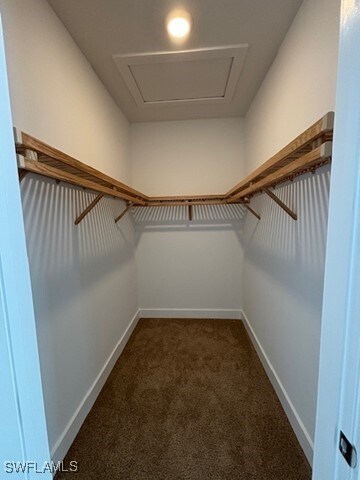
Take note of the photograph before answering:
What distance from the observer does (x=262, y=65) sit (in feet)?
5.94

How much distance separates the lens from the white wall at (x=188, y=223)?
9.31 feet

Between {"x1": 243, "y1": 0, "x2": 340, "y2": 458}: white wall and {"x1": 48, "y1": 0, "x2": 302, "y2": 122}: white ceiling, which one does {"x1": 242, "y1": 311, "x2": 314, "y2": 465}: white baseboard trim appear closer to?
{"x1": 243, "y1": 0, "x2": 340, "y2": 458}: white wall

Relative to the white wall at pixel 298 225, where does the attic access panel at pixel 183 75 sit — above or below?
above

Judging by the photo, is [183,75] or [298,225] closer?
[298,225]

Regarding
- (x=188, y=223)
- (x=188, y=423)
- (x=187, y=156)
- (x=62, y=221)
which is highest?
(x=187, y=156)

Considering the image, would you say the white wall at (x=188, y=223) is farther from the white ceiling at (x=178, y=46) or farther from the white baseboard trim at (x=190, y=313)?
the white ceiling at (x=178, y=46)

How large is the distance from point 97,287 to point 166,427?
1065 millimetres

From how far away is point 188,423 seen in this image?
1504 millimetres

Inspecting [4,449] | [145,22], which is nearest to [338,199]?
[4,449]

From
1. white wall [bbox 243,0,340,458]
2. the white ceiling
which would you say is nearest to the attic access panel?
the white ceiling

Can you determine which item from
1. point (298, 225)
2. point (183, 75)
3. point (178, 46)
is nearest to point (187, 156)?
point (183, 75)

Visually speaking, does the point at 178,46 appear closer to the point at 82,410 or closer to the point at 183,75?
the point at 183,75

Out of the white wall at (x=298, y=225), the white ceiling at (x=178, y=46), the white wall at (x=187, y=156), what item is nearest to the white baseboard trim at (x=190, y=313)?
the white wall at (x=298, y=225)

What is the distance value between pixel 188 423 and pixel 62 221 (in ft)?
4.98
